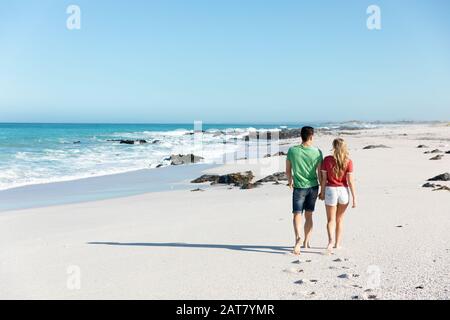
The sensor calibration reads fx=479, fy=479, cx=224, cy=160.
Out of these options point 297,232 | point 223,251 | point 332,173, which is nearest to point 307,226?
point 297,232

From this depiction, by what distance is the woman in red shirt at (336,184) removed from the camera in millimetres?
6301

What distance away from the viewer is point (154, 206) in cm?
1114

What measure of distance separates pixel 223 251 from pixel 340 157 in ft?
6.67

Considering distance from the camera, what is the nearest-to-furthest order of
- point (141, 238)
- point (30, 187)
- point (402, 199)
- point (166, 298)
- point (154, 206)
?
point (166, 298) → point (141, 238) → point (402, 199) → point (154, 206) → point (30, 187)

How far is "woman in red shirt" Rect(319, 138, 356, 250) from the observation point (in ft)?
20.7

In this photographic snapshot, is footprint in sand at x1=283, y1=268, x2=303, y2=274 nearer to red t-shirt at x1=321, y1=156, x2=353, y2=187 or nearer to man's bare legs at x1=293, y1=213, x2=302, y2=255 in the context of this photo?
man's bare legs at x1=293, y1=213, x2=302, y2=255

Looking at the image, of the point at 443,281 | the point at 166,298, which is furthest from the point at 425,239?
the point at 166,298

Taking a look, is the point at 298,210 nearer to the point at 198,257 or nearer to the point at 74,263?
the point at 198,257

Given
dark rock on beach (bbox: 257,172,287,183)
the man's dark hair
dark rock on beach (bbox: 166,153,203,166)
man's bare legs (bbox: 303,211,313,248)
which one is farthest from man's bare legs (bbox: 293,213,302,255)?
dark rock on beach (bbox: 166,153,203,166)

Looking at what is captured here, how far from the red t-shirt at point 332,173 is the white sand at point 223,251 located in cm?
90

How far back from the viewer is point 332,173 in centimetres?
635

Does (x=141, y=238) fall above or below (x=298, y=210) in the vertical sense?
below

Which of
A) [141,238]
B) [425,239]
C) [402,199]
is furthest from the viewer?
[402,199]
